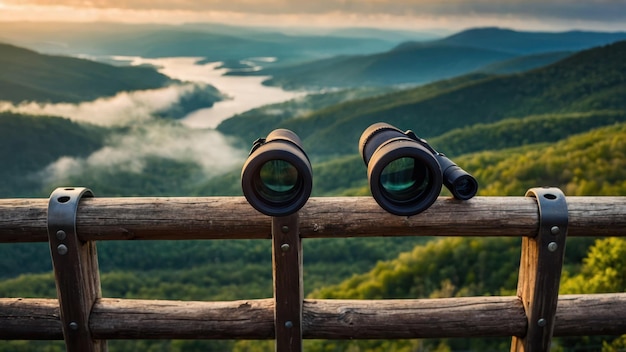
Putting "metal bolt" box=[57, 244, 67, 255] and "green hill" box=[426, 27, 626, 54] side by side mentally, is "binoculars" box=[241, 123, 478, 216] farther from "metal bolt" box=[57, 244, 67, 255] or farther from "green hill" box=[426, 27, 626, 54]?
"green hill" box=[426, 27, 626, 54]

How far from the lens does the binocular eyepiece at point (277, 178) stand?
73.1 inches

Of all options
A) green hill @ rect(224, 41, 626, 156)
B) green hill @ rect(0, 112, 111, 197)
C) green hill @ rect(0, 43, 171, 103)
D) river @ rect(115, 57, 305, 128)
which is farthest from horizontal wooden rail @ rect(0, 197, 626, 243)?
river @ rect(115, 57, 305, 128)

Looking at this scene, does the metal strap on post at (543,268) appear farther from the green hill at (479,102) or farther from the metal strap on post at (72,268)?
the green hill at (479,102)

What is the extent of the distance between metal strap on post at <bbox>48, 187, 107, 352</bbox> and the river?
10485cm

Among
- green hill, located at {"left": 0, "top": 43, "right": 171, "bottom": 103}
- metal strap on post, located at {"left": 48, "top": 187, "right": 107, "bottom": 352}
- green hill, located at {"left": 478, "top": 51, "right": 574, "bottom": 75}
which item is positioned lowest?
metal strap on post, located at {"left": 48, "top": 187, "right": 107, "bottom": 352}

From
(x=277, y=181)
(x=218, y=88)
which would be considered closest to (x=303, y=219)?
(x=277, y=181)

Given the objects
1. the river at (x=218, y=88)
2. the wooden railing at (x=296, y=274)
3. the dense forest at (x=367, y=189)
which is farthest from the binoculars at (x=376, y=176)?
the river at (x=218, y=88)

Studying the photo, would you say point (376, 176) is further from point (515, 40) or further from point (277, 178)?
point (515, 40)

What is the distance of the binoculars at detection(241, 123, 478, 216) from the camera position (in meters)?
1.87

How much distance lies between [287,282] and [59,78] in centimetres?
10169

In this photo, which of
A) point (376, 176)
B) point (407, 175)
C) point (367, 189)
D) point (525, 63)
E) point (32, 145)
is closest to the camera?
point (376, 176)

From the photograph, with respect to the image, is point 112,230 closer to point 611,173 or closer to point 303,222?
point 303,222

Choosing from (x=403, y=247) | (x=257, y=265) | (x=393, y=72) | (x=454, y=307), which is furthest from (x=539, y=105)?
(x=454, y=307)

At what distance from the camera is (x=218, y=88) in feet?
403
